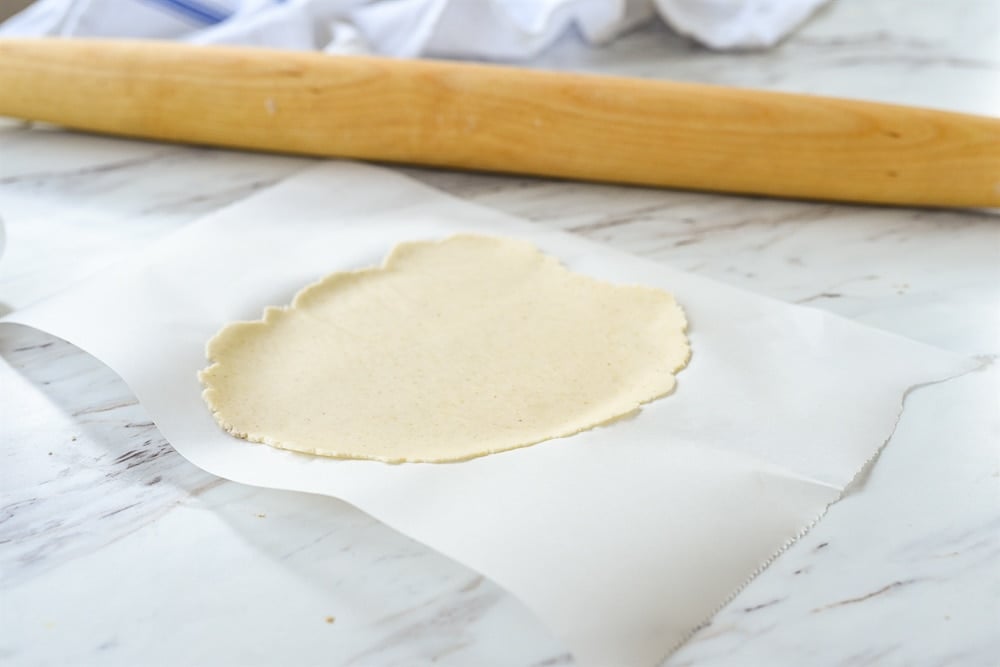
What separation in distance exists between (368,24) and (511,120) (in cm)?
42

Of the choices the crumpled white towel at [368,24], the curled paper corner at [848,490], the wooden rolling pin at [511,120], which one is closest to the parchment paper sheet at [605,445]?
the curled paper corner at [848,490]

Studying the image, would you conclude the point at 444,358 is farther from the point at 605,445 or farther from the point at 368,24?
the point at 368,24

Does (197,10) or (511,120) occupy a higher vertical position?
(197,10)

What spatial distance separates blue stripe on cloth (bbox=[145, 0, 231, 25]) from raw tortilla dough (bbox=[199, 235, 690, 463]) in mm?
708

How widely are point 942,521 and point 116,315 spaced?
771mm

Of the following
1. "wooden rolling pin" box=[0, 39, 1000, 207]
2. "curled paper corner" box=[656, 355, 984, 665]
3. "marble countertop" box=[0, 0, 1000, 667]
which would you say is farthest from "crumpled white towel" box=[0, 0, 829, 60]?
"curled paper corner" box=[656, 355, 984, 665]

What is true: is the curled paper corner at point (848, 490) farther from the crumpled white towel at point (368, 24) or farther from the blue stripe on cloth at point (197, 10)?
the blue stripe on cloth at point (197, 10)

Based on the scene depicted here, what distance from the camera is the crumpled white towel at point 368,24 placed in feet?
4.96

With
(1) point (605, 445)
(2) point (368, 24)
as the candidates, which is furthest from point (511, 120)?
(1) point (605, 445)

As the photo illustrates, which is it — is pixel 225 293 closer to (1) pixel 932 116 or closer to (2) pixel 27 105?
(2) pixel 27 105

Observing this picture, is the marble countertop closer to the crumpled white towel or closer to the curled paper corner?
the curled paper corner

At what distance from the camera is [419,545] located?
0.75 m

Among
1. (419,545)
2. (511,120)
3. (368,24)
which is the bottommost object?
(419,545)

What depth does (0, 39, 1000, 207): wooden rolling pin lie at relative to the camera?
3.97ft
